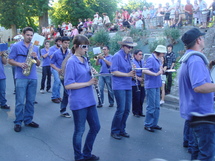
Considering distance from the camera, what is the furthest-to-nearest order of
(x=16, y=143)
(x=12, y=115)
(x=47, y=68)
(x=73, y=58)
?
1. (x=47, y=68)
2. (x=12, y=115)
3. (x=16, y=143)
4. (x=73, y=58)

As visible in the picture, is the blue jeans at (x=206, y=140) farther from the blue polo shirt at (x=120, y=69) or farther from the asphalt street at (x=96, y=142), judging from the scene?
the blue polo shirt at (x=120, y=69)

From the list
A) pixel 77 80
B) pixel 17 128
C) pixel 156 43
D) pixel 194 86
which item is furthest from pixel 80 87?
pixel 156 43

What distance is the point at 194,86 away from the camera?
291cm

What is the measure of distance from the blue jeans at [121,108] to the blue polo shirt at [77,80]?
122cm

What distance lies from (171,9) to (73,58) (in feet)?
41.2

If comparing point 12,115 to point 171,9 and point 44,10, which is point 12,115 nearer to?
point 171,9

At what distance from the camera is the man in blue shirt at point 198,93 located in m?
2.77

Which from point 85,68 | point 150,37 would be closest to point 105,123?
point 85,68

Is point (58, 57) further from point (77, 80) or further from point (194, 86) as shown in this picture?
point (194, 86)

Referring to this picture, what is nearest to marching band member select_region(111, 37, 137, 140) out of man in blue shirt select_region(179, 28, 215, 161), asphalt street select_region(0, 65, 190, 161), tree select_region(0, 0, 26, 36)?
asphalt street select_region(0, 65, 190, 161)

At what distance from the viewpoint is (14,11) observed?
3209 centimetres

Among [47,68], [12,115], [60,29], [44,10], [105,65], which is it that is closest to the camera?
[12,115]

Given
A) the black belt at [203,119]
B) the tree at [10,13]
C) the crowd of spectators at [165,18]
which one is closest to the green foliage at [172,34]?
the crowd of spectators at [165,18]

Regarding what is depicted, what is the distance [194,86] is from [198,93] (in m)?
0.15
